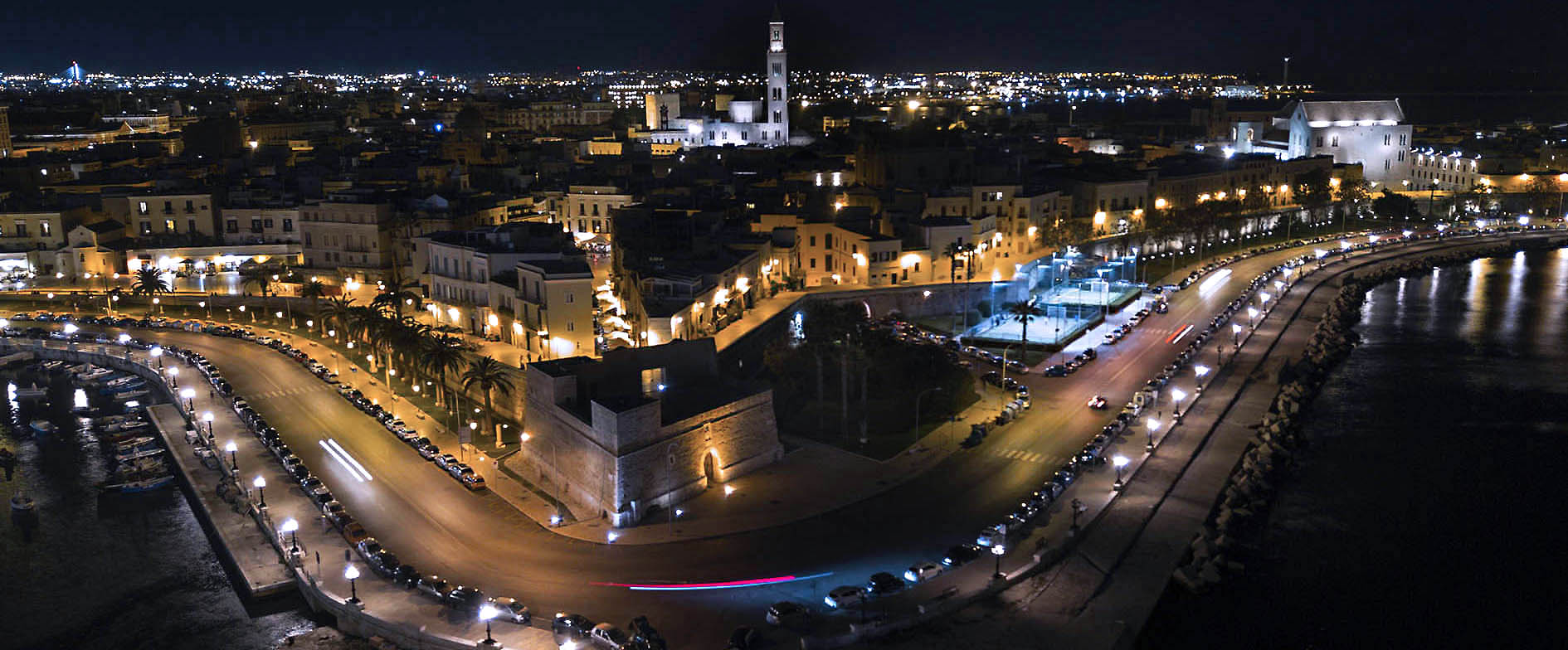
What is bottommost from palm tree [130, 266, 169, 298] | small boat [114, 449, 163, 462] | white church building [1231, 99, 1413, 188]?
small boat [114, 449, 163, 462]

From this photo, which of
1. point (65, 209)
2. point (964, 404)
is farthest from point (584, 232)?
point (964, 404)

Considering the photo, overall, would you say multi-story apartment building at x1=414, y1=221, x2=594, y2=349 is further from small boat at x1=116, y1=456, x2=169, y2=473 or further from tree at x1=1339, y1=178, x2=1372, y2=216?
tree at x1=1339, y1=178, x2=1372, y2=216

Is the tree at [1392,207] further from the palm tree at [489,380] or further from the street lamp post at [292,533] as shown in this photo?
the street lamp post at [292,533]

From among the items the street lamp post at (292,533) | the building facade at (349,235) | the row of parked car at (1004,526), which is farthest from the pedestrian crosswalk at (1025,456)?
the building facade at (349,235)

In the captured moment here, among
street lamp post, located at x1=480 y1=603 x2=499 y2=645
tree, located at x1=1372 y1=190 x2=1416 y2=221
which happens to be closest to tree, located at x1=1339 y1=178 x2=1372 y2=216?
tree, located at x1=1372 y1=190 x2=1416 y2=221

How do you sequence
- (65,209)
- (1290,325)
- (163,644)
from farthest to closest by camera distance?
(65,209)
(1290,325)
(163,644)

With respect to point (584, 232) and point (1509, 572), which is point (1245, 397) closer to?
point (1509, 572)
